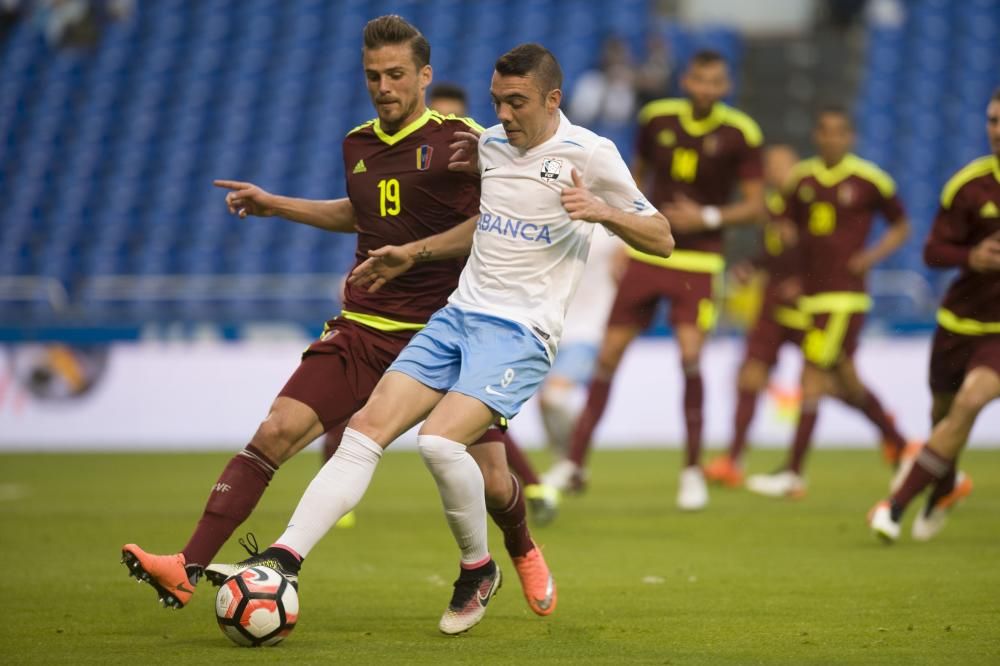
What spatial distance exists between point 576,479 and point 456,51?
42.8ft

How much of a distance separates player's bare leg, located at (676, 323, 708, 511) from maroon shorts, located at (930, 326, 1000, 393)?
2081mm

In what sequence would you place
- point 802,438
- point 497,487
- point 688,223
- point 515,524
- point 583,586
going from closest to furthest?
point 497,487, point 515,524, point 583,586, point 688,223, point 802,438

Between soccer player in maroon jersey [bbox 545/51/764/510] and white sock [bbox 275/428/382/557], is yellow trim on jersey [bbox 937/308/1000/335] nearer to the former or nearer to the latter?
soccer player in maroon jersey [bbox 545/51/764/510]

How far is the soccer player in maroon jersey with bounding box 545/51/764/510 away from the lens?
378 inches

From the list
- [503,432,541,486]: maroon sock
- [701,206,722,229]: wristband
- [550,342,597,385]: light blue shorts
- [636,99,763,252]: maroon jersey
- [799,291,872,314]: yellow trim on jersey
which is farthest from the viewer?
[550,342,597,385]: light blue shorts

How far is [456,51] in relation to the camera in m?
21.9

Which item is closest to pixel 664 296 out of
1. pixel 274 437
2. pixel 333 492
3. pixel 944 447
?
pixel 944 447

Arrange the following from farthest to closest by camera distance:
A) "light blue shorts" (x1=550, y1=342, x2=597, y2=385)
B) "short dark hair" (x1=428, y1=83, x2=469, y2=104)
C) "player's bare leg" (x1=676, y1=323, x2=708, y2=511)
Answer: "light blue shorts" (x1=550, y1=342, x2=597, y2=385) → "player's bare leg" (x1=676, y1=323, x2=708, y2=511) → "short dark hair" (x1=428, y1=83, x2=469, y2=104)

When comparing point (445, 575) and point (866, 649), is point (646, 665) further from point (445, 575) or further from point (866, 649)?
point (445, 575)

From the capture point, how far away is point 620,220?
523 cm

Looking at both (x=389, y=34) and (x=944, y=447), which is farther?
(x=944, y=447)

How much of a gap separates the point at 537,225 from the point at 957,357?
3068 millimetres

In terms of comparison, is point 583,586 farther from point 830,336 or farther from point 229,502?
point 830,336

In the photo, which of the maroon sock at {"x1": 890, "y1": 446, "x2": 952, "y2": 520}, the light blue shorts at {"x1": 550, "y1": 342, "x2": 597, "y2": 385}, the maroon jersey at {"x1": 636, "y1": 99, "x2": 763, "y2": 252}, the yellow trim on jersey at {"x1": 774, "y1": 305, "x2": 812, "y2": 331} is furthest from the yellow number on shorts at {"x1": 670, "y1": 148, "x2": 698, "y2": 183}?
the maroon sock at {"x1": 890, "y1": 446, "x2": 952, "y2": 520}
